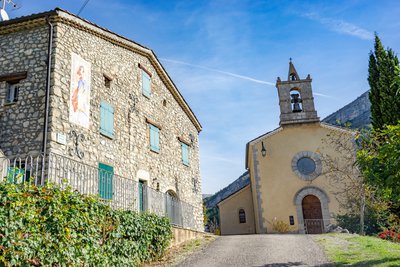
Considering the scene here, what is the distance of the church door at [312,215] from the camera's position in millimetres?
22062

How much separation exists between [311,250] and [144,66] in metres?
9.91

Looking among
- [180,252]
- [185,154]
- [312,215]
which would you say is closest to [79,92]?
[180,252]

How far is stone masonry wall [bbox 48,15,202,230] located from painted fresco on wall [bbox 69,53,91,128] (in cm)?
16

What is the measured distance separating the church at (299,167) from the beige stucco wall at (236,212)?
2.06 feet

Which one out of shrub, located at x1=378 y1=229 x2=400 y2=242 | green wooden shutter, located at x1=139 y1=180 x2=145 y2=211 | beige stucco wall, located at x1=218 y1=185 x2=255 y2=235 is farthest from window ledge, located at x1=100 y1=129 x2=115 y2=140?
beige stucco wall, located at x1=218 y1=185 x2=255 y2=235

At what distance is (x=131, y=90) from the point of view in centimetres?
1451

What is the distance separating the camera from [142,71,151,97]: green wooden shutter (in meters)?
15.5

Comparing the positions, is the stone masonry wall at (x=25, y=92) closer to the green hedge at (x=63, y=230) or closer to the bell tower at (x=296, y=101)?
the green hedge at (x=63, y=230)

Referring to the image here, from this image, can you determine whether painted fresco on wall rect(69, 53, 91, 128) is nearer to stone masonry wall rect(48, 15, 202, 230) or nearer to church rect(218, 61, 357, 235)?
stone masonry wall rect(48, 15, 202, 230)

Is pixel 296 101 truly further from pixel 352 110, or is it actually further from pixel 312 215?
pixel 352 110

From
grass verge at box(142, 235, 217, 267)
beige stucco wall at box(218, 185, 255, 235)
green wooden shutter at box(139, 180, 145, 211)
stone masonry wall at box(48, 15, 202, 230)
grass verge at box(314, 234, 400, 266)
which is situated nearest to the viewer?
grass verge at box(314, 234, 400, 266)

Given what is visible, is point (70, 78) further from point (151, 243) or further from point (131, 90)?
point (151, 243)

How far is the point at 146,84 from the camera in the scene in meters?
15.9

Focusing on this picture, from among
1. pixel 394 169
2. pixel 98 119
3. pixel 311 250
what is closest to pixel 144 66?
pixel 98 119
